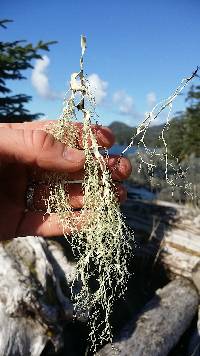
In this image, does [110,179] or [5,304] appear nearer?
[110,179]

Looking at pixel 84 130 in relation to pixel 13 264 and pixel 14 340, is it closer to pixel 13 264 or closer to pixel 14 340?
pixel 14 340

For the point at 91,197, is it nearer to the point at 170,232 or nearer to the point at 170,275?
the point at 170,275

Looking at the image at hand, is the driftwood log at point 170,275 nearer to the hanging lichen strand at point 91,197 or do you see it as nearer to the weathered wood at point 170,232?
the weathered wood at point 170,232

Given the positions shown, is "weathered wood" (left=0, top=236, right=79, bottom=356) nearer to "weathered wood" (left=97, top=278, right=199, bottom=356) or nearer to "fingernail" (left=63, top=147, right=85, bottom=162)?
Answer: "weathered wood" (left=97, top=278, right=199, bottom=356)

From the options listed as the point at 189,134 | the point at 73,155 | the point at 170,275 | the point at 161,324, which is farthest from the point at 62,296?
the point at 189,134

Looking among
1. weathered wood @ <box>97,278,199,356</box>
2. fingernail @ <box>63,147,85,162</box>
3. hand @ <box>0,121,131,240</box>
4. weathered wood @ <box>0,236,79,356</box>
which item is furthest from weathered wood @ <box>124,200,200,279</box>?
fingernail @ <box>63,147,85,162</box>

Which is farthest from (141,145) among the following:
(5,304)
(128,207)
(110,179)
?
(128,207)
